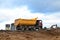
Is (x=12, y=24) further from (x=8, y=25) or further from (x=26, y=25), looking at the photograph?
(x=26, y=25)

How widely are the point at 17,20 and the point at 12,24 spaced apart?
11.7 feet

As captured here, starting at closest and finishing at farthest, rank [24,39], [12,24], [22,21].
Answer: [24,39]
[22,21]
[12,24]

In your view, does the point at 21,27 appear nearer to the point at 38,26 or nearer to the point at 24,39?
the point at 38,26

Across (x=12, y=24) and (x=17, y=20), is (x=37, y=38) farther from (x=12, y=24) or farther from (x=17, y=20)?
(x=12, y=24)

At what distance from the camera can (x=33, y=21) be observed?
1294 inches

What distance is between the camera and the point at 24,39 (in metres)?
17.5

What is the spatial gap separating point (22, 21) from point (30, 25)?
4.99 feet

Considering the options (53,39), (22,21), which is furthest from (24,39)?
(22,21)

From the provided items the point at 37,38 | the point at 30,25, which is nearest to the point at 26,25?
the point at 30,25

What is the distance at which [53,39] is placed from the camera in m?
18.0

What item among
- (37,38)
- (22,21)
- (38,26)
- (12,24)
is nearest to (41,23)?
(38,26)

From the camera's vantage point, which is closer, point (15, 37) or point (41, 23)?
point (15, 37)

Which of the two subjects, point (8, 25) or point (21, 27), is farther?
point (8, 25)

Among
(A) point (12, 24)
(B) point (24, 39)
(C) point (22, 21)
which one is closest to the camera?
(B) point (24, 39)
